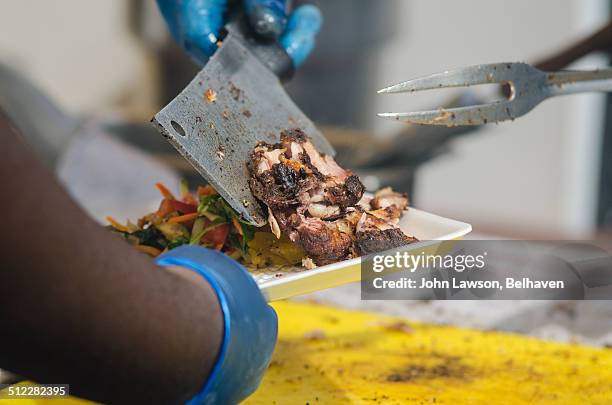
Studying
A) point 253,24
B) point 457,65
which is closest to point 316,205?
point 253,24

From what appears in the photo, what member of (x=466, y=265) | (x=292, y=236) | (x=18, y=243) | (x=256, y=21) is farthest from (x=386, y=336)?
(x=18, y=243)

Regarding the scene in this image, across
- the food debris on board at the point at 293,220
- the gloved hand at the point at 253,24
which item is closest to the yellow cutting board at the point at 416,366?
the food debris on board at the point at 293,220

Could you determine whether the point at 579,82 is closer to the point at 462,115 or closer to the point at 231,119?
the point at 462,115

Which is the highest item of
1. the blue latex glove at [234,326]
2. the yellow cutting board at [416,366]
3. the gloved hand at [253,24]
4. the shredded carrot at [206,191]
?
the gloved hand at [253,24]

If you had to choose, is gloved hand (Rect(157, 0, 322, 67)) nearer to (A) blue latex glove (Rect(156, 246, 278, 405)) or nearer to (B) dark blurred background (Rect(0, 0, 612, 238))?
(A) blue latex glove (Rect(156, 246, 278, 405))

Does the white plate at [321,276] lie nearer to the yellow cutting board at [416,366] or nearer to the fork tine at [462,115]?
the fork tine at [462,115]

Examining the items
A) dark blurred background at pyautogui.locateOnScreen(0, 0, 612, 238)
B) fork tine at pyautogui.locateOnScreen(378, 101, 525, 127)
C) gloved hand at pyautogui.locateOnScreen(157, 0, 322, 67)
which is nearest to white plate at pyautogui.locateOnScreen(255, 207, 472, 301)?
fork tine at pyautogui.locateOnScreen(378, 101, 525, 127)

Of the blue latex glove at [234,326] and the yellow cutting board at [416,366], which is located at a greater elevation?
the blue latex glove at [234,326]
